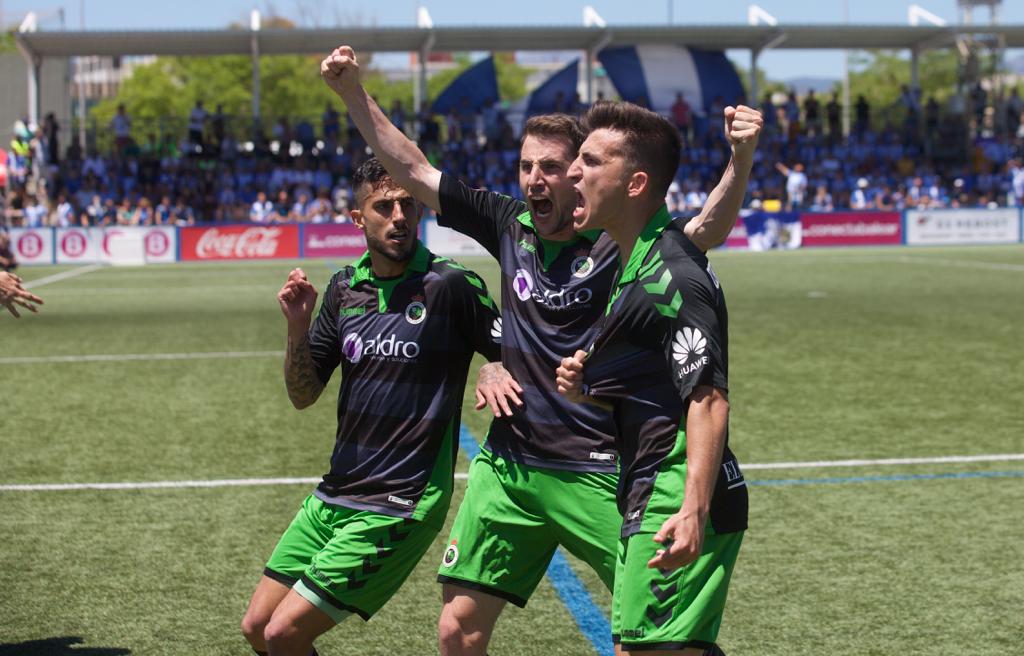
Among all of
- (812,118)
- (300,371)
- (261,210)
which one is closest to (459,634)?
(300,371)

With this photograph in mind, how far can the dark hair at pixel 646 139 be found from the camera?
3.67 meters

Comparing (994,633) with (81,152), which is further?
(81,152)

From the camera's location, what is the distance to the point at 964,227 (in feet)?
127

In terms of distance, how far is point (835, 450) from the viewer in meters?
9.48

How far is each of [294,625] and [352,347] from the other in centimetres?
95

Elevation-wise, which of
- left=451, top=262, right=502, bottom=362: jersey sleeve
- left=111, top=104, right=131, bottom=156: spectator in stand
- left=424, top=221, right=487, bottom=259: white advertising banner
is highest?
left=111, top=104, right=131, bottom=156: spectator in stand

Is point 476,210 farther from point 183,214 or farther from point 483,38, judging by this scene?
point 483,38

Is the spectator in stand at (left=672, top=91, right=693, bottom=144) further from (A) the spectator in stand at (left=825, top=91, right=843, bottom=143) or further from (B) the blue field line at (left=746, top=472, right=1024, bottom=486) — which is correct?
(B) the blue field line at (left=746, top=472, right=1024, bottom=486)

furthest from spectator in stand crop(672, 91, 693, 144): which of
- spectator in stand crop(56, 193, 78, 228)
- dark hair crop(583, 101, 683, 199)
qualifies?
dark hair crop(583, 101, 683, 199)

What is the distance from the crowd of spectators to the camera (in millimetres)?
40688

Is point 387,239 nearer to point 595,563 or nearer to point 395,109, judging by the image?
point 595,563


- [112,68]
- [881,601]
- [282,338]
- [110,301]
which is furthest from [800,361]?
[112,68]

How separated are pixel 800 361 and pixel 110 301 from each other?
13722mm

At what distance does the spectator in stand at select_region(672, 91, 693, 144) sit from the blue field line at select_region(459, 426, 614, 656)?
1588 inches
